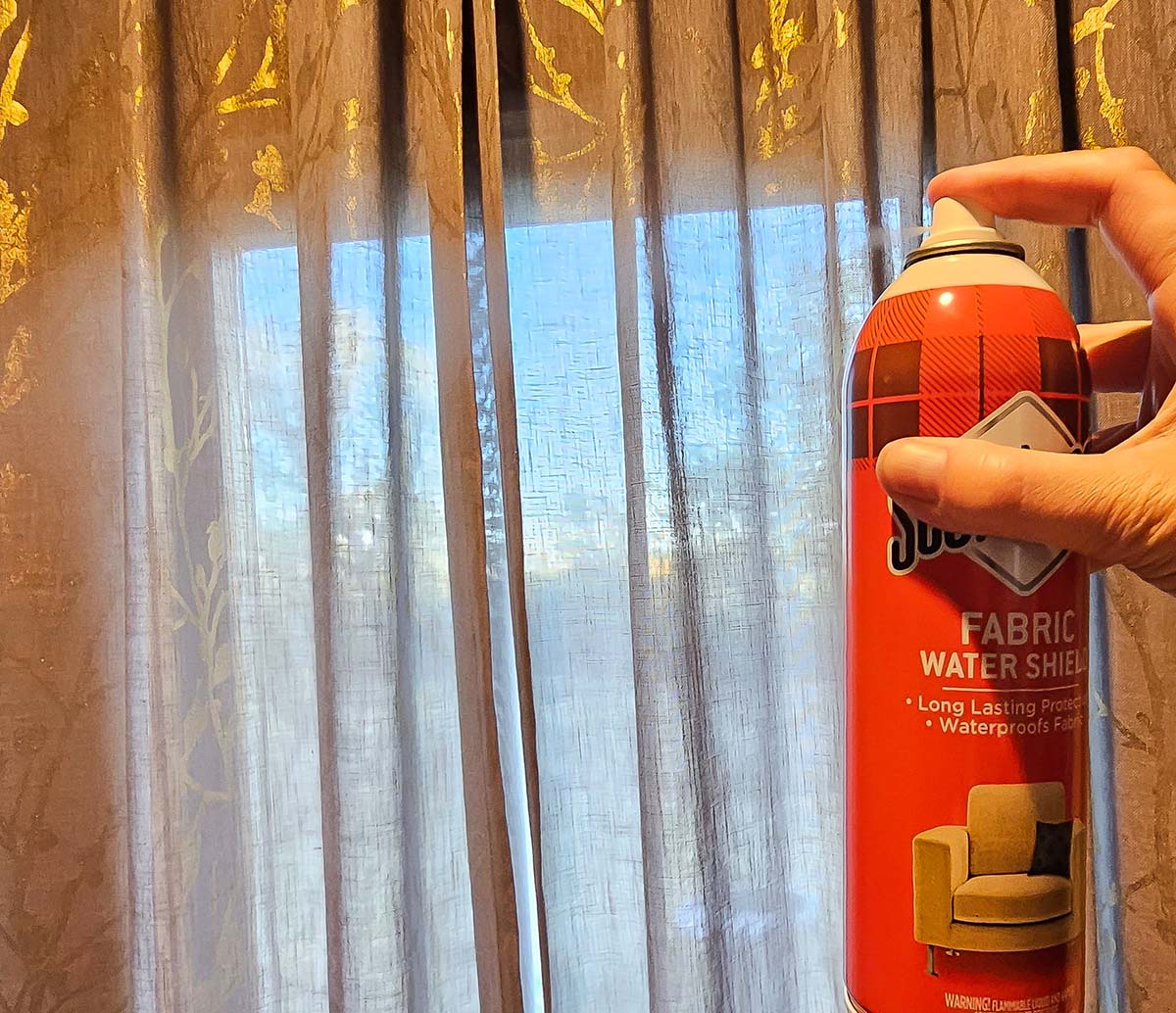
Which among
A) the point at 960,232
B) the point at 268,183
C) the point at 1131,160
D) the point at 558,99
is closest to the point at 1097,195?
the point at 1131,160

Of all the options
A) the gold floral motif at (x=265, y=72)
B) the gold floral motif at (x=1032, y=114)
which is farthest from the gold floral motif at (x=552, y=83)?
the gold floral motif at (x=1032, y=114)

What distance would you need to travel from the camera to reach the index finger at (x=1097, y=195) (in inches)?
21.2

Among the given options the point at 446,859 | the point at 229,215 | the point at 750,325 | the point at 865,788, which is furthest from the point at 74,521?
the point at 865,788

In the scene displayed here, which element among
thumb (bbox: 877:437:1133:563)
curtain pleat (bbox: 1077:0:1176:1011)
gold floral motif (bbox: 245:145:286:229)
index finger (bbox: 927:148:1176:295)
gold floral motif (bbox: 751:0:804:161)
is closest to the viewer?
thumb (bbox: 877:437:1133:563)

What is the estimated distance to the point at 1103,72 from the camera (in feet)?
2.51

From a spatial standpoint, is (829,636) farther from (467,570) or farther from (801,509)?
(467,570)

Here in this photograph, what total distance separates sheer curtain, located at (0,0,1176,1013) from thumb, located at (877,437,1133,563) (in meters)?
0.35

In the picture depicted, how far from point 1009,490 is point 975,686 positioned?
106 mm

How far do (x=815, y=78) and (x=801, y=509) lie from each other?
418 millimetres

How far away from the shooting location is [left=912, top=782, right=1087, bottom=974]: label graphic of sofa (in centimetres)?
46

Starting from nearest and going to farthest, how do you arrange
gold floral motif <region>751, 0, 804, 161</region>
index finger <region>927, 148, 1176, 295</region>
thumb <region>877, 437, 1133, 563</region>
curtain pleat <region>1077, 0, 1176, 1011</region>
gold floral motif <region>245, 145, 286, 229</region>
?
thumb <region>877, 437, 1133, 563</region>
index finger <region>927, 148, 1176, 295</region>
curtain pleat <region>1077, 0, 1176, 1011</region>
gold floral motif <region>751, 0, 804, 161</region>
gold floral motif <region>245, 145, 286, 229</region>

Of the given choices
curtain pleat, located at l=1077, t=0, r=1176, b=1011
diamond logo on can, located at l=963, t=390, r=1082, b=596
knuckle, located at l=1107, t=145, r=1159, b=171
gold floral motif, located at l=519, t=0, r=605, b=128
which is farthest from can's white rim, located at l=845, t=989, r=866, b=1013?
gold floral motif, located at l=519, t=0, r=605, b=128

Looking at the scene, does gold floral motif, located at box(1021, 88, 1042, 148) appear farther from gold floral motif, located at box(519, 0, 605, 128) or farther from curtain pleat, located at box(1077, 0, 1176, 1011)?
gold floral motif, located at box(519, 0, 605, 128)

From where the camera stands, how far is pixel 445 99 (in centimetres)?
85
